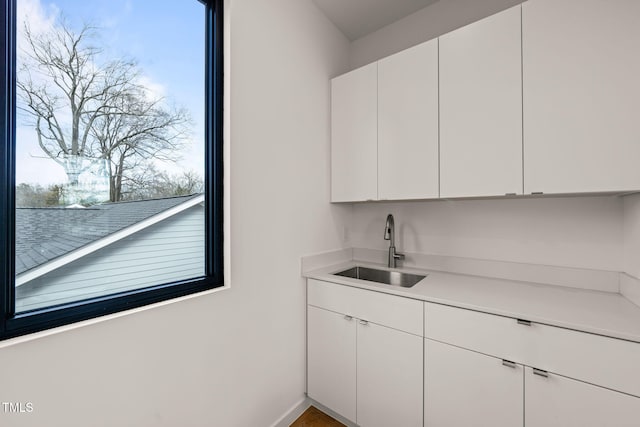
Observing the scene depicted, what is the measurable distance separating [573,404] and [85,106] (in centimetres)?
214

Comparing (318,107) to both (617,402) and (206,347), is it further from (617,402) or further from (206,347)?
(617,402)

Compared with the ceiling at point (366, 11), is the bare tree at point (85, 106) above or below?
below

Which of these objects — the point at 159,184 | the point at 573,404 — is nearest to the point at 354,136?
the point at 159,184

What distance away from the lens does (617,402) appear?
3.03 feet

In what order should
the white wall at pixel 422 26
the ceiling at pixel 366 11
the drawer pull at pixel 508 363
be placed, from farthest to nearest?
the ceiling at pixel 366 11 < the white wall at pixel 422 26 < the drawer pull at pixel 508 363

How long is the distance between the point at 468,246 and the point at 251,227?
1.44 metres

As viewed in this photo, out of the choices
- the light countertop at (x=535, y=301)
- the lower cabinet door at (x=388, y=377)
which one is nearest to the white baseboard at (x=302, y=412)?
the lower cabinet door at (x=388, y=377)

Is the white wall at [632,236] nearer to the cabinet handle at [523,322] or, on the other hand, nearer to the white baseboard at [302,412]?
the cabinet handle at [523,322]

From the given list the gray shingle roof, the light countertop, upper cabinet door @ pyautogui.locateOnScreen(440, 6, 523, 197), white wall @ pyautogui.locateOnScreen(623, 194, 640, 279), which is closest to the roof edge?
the gray shingle roof

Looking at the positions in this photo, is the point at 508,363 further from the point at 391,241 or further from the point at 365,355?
the point at 391,241

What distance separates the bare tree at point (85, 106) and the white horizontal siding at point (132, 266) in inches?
8.7

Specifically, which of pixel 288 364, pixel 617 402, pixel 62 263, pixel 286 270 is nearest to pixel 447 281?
pixel 617 402

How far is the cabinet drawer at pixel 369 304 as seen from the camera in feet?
4.45

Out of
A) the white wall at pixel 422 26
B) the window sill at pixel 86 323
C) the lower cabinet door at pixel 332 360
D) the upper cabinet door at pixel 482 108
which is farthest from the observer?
the white wall at pixel 422 26
